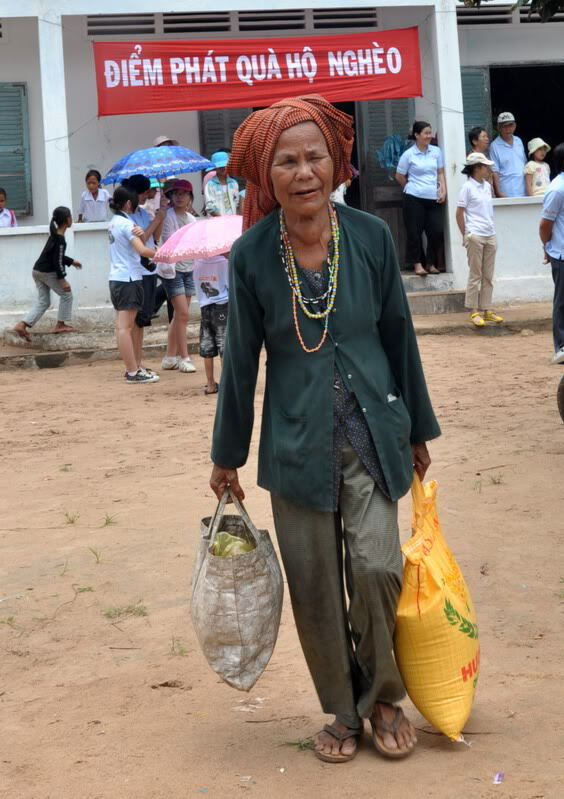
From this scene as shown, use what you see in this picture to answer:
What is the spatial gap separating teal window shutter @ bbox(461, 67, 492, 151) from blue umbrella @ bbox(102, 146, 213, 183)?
423 cm

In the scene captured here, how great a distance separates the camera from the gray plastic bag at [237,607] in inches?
130

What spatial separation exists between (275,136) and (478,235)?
9561 mm

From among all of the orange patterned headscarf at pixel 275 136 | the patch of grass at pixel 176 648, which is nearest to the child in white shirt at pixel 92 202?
Result: the patch of grass at pixel 176 648

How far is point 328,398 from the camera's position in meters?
A: 3.25

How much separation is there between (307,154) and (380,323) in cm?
54

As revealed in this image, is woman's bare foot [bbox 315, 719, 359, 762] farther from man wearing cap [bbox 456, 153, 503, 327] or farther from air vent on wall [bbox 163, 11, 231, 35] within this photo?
air vent on wall [bbox 163, 11, 231, 35]

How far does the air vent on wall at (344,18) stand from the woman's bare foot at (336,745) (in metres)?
12.4

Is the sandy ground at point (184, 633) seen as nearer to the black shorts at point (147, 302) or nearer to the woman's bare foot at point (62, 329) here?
the black shorts at point (147, 302)

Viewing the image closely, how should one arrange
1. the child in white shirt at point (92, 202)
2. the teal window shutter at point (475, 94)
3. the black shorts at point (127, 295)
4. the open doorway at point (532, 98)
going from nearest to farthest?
the black shorts at point (127, 295), the child in white shirt at point (92, 202), the teal window shutter at point (475, 94), the open doorway at point (532, 98)

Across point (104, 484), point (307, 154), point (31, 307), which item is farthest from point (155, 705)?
point (31, 307)

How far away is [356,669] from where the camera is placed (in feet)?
11.2

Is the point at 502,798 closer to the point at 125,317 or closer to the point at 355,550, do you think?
the point at 355,550

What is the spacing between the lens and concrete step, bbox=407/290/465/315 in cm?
1365

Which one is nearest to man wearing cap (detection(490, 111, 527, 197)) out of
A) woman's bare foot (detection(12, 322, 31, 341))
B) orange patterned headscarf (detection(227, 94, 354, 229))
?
woman's bare foot (detection(12, 322, 31, 341))
